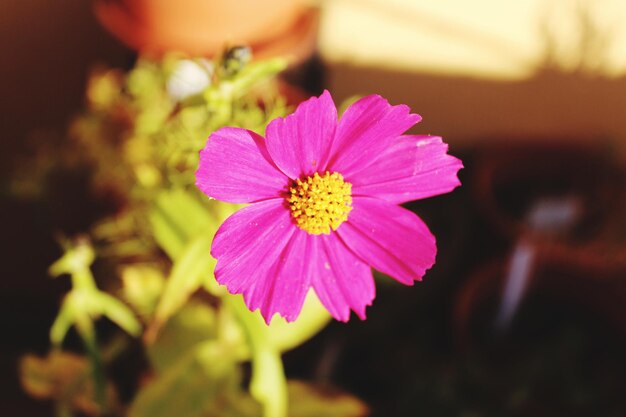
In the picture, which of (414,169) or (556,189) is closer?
(414,169)

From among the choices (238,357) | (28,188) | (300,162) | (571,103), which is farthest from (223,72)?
(571,103)

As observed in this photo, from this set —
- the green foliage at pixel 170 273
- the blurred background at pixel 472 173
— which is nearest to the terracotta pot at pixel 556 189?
the blurred background at pixel 472 173

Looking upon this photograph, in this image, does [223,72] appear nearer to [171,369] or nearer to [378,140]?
[378,140]

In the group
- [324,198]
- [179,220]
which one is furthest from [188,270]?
[324,198]

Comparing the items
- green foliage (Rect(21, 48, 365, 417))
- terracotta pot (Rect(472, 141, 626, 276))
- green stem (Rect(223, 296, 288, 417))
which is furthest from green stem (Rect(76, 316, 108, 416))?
terracotta pot (Rect(472, 141, 626, 276))

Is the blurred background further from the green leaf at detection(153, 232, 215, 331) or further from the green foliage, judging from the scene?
the green leaf at detection(153, 232, 215, 331)

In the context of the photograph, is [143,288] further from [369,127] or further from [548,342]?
[548,342]
